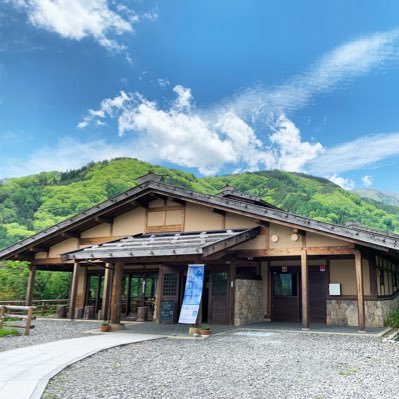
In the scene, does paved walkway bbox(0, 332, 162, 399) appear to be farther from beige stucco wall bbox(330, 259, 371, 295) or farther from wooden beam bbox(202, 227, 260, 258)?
beige stucco wall bbox(330, 259, 371, 295)

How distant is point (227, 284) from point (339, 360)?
650cm

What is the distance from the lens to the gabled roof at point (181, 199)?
10.6m

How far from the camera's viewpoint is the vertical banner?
10.5 meters

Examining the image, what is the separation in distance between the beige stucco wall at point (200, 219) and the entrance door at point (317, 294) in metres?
4.00

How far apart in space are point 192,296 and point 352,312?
6.09m

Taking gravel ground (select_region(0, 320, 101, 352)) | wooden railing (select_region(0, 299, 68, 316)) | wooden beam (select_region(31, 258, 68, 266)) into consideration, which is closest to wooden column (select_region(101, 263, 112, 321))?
wooden beam (select_region(31, 258, 68, 266))

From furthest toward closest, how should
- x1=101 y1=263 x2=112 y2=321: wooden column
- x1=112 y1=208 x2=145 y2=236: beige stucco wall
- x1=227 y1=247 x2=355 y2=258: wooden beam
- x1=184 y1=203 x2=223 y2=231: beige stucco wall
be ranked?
x1=101 y1=263 x2=112 y2=321: wooden column
x1=112 y1=208 x2=145 y2=236: beige stucco wall
x1=184 y1=203 x2=223 y2=231: beige stucco wall
x1=227 y1=247 x2=355 y2=258: wooden beam

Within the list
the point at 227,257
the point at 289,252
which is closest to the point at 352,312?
the point at 289,252

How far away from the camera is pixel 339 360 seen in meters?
7.08

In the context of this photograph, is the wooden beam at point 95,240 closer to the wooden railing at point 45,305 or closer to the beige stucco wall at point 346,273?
the wooden railing at point 45,305

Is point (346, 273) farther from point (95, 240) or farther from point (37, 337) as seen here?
point (37, 337)

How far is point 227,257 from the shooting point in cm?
1295

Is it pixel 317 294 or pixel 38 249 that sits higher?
pixel 38 249

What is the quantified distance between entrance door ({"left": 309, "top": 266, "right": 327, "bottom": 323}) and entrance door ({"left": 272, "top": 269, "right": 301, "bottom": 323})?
0.51 metres
